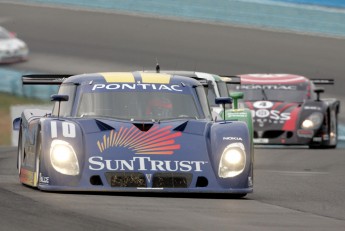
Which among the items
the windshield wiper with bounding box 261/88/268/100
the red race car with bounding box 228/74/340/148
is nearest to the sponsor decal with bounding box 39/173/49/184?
the red race car with bounding box 228/74/340/148

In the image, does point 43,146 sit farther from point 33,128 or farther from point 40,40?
point 40,40

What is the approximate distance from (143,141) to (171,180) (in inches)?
16.9


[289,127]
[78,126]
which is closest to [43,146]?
[78,126]

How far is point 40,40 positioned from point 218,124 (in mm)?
23364

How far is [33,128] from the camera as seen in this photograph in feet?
40.8

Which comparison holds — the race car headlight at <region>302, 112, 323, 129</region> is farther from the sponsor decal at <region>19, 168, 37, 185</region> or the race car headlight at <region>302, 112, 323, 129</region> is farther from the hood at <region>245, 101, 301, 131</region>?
the sponsor decal at <region>19, 168, 37, 185</region>

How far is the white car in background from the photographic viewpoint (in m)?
31.7

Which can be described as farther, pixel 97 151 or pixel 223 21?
pixel 223 21

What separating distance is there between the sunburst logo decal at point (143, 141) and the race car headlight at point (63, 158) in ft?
0.80

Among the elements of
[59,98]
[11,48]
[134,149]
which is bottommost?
[134,149]

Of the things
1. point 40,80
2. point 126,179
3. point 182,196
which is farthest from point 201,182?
point 40,80

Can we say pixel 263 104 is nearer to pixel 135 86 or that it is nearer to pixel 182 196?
pixel 135 86

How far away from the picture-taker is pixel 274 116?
23156 millimetres

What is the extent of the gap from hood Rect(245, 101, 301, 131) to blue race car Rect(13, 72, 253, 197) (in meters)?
10.3
